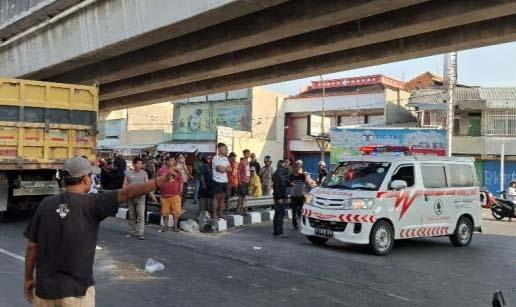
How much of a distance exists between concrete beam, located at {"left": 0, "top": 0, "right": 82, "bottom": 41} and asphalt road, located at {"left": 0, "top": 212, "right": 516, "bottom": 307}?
604cm

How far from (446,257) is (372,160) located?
234cm

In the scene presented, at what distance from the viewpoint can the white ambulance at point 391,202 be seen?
35.7 ft

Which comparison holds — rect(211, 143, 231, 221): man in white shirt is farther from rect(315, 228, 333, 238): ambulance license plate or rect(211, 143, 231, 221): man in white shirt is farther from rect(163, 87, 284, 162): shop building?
rect(163, 87, 284, 162): shop building

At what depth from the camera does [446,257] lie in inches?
436

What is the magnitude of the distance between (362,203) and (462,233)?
3.19 metres

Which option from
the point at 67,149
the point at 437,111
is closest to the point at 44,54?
the point at 67,149

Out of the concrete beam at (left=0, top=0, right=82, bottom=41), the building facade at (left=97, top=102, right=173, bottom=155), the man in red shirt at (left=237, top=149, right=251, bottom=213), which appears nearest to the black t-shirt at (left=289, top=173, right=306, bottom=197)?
the man in red shirt at (left=237, top=149, right=251, bottom=213)

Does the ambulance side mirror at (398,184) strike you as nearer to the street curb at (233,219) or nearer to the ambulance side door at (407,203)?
the ambulance side door at (407,203)

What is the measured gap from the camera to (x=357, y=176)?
1169 centimetres

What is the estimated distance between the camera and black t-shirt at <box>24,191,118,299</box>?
366 cm

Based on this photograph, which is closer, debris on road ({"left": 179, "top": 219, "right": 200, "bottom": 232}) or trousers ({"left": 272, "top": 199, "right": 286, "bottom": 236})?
trousers ({"left": 272, "top": 199, "right": 286, "bottom": 236})

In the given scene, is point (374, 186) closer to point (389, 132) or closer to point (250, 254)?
point (250, 254)

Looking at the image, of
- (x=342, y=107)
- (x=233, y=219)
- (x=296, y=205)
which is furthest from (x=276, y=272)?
(x=342, y=107)

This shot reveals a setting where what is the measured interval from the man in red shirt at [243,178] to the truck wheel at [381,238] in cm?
551
